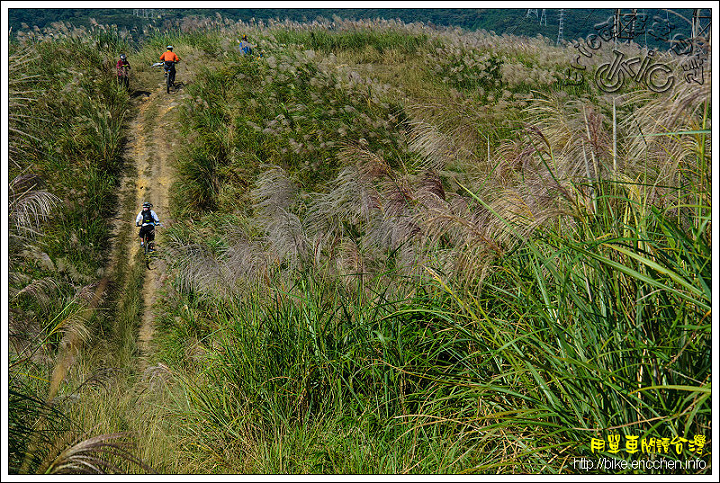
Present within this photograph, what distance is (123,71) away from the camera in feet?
44.4

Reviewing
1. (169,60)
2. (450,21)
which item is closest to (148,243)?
(169,60)

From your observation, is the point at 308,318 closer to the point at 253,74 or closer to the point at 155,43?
the point at 253,74

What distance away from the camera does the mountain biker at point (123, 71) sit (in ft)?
43.9

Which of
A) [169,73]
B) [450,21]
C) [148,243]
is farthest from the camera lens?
[450,21]

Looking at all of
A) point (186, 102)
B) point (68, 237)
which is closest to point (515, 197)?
point (68, 237)

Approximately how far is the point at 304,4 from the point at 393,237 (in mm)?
1848

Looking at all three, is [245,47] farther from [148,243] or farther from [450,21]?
[450,21]

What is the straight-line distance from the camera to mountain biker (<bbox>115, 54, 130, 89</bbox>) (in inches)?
527
